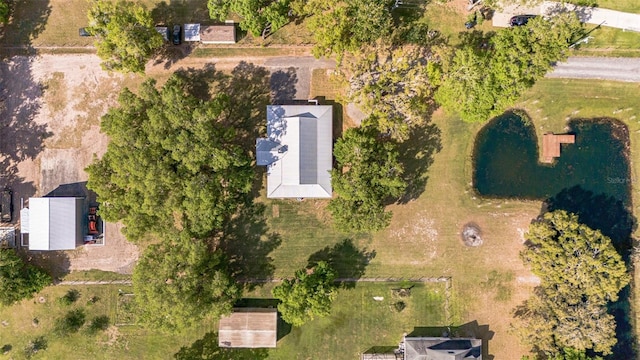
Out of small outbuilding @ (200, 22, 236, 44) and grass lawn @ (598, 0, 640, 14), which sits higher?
grass lawn @ (598, 0, 640, 14)

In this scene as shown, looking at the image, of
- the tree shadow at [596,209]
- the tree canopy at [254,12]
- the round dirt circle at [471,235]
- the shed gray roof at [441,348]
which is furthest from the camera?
the tree shadow at [596,209]

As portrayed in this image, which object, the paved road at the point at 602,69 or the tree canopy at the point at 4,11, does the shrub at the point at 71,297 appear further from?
the paved road at the point at 602,69

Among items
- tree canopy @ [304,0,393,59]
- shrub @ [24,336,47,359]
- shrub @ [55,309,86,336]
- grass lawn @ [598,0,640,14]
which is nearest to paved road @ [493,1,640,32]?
grass lawn @ [598,0,640,14]

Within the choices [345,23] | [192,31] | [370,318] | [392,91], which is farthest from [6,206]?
[392,91]

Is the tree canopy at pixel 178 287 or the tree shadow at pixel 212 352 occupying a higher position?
the tree canopy at pixel 178 287

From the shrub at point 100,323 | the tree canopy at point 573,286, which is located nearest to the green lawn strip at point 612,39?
the tree canopy at point 573,286

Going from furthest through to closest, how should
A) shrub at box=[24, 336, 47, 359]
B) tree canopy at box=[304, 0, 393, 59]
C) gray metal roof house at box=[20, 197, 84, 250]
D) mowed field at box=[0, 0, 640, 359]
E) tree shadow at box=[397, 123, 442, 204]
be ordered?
tree shadow at box=[397, 123, 442, 204] → mowed field at box=[0, 0, 640, 359] → shrub at box=[24, 336, 47, 359] → gray metal roof house at box=[20, 197, 84, 250] → tree canopy at box=[304, 0, 393, 59]

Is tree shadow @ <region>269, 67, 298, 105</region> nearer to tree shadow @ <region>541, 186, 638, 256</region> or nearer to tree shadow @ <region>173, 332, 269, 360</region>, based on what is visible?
tree shadow @ <region>173, 332, 269, 360</region>
